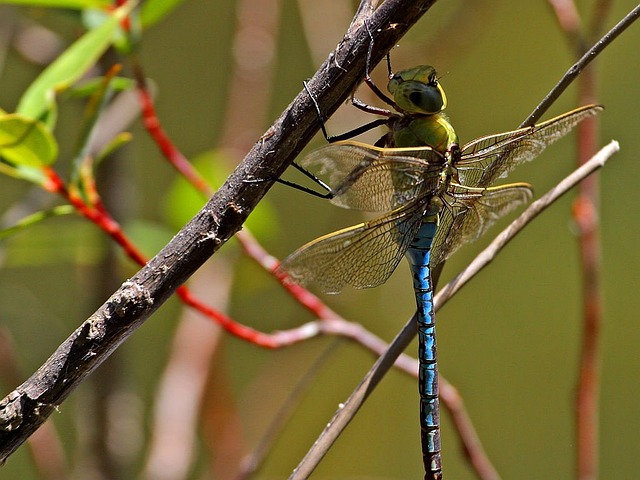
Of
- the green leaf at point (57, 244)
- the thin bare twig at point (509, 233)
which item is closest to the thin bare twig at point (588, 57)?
the thin bare twig at point (509, 233)

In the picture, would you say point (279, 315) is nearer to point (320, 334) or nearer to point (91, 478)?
point (91, 478)

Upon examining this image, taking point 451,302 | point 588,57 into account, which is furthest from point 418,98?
point 451,302

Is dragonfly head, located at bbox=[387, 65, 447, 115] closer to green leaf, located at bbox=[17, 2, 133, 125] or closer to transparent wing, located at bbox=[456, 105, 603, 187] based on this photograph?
transparent wing, located at bbox=[456, 105, 603, 187]

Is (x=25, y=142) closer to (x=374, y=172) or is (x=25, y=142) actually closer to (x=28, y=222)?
(x=28, y=222)

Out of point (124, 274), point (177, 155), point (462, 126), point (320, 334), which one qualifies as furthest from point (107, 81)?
point (462, 126)

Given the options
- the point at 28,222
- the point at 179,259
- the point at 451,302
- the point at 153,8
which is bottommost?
the point at 179,259

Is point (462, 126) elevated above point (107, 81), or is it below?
above

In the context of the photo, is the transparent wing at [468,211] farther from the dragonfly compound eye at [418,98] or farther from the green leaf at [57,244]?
the green leaf at [57,244]
